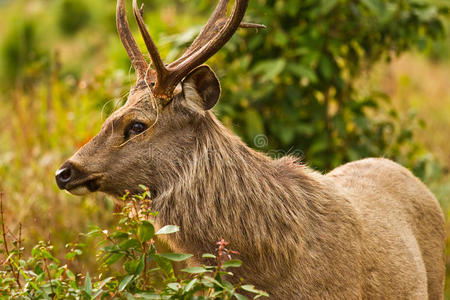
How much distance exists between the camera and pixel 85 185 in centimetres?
308

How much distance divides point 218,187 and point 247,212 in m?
0.20

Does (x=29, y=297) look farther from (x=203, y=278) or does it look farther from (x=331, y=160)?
(x=331, y=160)

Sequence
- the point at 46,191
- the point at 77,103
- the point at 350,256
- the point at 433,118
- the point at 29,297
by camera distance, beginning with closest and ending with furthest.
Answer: the point at 29,297
the point at 350,256
the point at 46,191
the point at 77,103
the point at 433,118

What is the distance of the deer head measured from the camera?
3057mm

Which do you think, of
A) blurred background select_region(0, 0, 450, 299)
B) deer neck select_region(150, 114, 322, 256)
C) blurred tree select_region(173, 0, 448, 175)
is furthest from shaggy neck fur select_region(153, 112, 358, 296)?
blurred tree select_region(173, 0, 448, 175)

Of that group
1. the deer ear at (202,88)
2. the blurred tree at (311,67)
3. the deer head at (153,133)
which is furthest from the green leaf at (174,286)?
the blurred tree at (311,67)

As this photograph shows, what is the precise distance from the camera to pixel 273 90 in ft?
18.6

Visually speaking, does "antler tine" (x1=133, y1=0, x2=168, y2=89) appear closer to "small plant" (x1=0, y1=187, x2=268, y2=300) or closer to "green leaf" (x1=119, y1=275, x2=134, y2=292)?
"small plant" (x1=0, y1=187, x2=268, y2=300)

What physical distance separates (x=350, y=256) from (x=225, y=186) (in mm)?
781

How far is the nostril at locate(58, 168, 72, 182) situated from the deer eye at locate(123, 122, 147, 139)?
1.13 ft

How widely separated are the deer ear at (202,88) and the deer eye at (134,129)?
0.28 metres

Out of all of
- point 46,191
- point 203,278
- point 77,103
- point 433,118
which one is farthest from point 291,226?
point 433,118

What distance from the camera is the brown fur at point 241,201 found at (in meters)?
2.98

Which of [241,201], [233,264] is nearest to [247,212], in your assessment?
[241,201]
